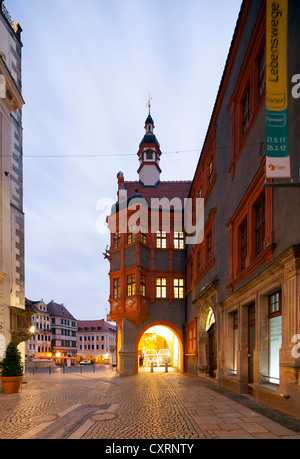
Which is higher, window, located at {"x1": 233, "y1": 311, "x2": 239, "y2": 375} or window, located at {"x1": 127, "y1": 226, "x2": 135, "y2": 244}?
window, located at {"x1": 127, "y1": 226, "x2": 135, "y2": 244}

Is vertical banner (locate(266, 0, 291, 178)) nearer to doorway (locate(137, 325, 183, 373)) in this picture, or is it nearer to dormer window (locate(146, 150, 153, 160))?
doorway (locate(137, 325, 183, 373))

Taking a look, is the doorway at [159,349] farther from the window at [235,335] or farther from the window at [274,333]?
the window at [274,333]

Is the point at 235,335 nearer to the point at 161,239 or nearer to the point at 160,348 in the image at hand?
the point at 161,239

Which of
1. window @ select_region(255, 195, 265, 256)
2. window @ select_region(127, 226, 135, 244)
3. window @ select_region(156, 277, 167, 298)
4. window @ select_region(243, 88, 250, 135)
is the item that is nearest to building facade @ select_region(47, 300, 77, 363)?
window @ select_region(156, 277, 167, 298)

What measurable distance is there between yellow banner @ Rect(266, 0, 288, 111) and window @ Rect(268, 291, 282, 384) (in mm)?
4923

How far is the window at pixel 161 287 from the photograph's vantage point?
2753 cm

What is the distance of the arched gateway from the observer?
84.7 ft

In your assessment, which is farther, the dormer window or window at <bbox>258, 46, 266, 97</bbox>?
the dormer window

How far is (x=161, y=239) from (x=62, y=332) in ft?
234

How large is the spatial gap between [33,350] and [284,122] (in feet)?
261

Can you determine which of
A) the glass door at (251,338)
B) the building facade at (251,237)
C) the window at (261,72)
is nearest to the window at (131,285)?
the building facade at (251,237)

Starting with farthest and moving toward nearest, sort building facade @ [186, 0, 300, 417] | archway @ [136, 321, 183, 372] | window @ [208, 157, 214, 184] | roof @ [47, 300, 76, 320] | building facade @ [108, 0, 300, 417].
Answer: roof @ [47, 300, 76, 320]
archway @ [136, 321, 183, 372]
window @ [208, 157, 214, 184]
building facade @ [108, 0, 300, 417]
building facade @ [186, 0, 300, 417]
